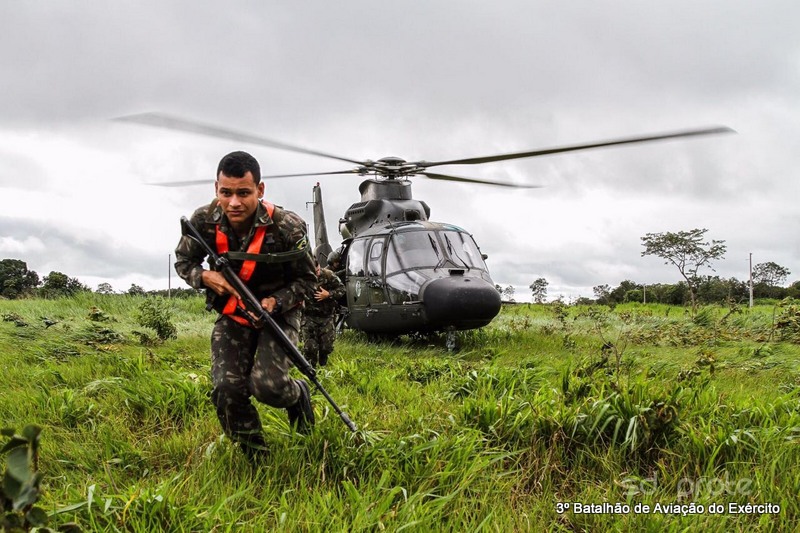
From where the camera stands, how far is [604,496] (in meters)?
3.10

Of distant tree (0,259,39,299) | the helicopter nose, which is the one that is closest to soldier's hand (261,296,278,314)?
→ the helicopter nose

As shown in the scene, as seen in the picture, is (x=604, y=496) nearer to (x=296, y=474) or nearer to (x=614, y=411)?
(x=614, y=411)

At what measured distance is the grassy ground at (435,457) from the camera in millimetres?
2816

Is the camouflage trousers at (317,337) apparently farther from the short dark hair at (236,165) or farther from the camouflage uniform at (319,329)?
the short dark hair at (236,165)

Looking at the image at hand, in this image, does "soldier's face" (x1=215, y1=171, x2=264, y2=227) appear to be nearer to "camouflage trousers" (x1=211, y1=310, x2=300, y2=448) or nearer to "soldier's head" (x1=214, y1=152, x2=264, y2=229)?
"soldier's head" (x1=214, y1=152, x2=264, y2=229)

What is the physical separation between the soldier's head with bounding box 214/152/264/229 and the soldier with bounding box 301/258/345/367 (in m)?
3.45

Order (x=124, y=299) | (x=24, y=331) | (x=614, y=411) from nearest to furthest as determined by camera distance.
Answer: (x=614, y=411) → (x=24, y=331) → (x=124, y=299)

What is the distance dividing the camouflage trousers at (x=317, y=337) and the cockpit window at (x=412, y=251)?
2454 mm

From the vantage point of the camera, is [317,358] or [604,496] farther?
[317,358]

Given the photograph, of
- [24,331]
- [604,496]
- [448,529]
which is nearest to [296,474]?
[448,529]

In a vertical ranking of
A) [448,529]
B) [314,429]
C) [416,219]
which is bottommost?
[448,529]

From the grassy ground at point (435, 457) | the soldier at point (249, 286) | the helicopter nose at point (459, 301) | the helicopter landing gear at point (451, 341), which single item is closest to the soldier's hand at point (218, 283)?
the soldier at point (249, 286)

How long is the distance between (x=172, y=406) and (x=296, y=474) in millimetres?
1651

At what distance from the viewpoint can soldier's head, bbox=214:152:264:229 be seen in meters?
3.40
